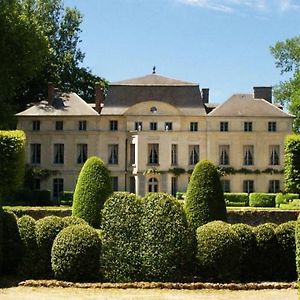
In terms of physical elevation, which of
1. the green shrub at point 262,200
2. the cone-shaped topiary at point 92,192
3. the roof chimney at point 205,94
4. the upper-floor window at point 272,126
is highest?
the roof chimney at point 205,94

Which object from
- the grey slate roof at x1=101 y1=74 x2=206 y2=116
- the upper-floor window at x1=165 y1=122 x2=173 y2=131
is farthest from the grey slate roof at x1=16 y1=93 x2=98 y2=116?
the upper-floor window at x1=165 y1=122 x2=173 y2=131

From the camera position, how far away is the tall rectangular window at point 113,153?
39166 millimetres

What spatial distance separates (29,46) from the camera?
3381 centimetres

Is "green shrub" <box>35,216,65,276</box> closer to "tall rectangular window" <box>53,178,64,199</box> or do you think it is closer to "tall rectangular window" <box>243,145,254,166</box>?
"tall rectangular window" <box>53,178,64,199</box>

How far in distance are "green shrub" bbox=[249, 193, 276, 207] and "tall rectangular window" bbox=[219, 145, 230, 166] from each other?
4.80 meters

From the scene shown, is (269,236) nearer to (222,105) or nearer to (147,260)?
(147,260)

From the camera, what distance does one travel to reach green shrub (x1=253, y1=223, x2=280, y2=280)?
1272 centimetres

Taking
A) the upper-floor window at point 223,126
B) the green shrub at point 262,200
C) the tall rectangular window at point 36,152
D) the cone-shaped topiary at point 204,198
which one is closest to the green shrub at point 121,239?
the cone-shaped topiary at point 204,198

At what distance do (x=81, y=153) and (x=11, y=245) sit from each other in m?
27.1

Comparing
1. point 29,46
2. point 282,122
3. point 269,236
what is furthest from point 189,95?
point 269,236

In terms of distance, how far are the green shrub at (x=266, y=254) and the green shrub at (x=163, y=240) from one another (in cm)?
161

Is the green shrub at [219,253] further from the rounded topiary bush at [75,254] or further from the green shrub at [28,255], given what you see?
the green shrub at [28,255]

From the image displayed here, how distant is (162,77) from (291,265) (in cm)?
2890

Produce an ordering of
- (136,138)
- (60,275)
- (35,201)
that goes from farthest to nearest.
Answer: (136,138) → (35,201) → (60,275)
